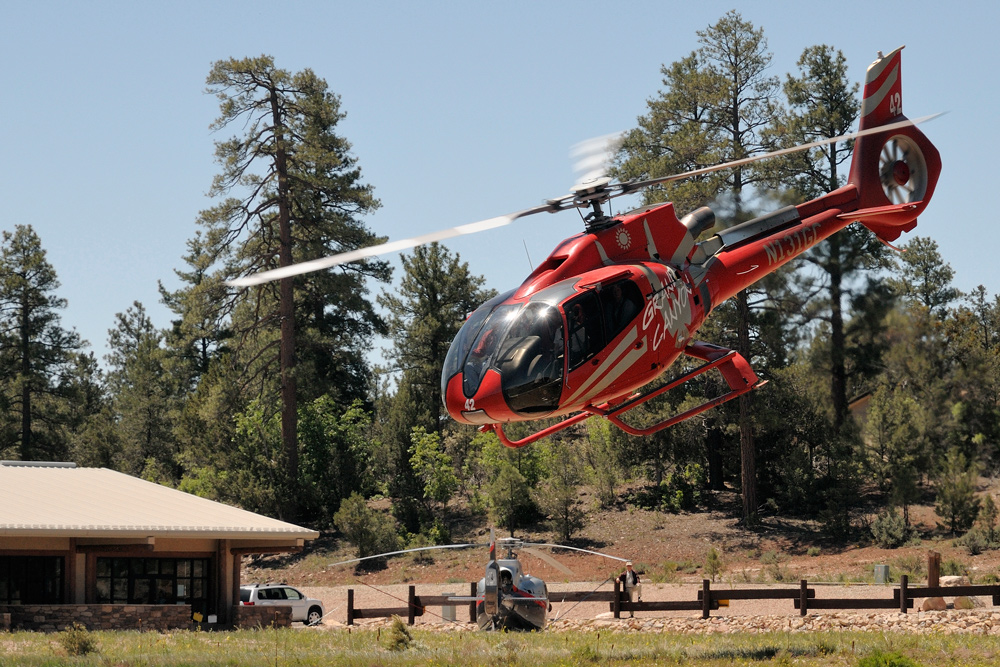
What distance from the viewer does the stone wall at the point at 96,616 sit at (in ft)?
79.9

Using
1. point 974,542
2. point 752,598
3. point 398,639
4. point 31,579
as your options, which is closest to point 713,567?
point 974,542

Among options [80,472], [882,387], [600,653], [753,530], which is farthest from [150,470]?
[600,653]

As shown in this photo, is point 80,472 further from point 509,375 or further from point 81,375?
point 81,375

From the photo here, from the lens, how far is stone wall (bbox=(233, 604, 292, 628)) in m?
28.4

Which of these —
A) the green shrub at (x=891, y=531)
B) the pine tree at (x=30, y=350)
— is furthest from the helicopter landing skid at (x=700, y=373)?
the pine tree at (x=30, y=350)

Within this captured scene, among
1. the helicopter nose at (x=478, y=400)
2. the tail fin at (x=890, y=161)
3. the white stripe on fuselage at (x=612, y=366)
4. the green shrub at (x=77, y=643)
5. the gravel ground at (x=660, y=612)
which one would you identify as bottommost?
the gravel ground at (x=660, y=612)

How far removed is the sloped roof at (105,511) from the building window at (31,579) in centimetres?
121

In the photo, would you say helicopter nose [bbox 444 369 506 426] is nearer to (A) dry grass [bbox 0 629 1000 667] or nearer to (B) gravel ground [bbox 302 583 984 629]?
(A) dry grass [bbox 0 629 1000 667]

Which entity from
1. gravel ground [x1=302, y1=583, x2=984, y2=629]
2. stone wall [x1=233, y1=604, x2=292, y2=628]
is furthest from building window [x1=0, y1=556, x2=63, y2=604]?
gravel ground [x1=302, y1=583, x2=984, y2=629]

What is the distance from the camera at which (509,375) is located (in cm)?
1627

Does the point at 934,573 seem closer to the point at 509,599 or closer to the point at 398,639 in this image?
the point at 509,599

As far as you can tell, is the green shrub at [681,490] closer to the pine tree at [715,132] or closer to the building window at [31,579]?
the pine tree at [715,132]

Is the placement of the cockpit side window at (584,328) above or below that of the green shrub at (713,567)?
above

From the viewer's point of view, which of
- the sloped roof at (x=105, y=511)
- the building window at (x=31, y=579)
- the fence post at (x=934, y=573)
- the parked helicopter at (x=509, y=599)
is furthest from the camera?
the building window at (x=31, y=579)
